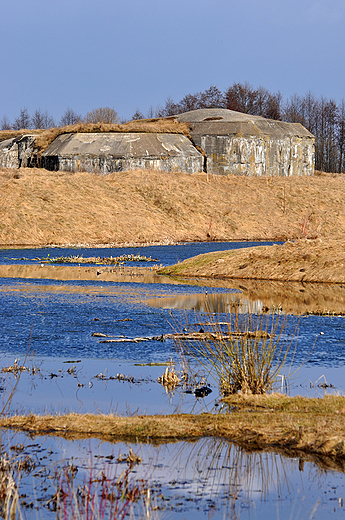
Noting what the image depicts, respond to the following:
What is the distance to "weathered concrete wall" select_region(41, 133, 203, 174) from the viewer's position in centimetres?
7019

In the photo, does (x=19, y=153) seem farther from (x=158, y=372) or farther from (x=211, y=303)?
(x=158, y=372)

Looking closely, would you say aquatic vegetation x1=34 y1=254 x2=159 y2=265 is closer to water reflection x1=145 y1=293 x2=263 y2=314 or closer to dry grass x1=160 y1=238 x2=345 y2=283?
dry grass x1=160 y1=238 x2=345 y2=283

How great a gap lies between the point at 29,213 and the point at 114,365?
4236 centimetres

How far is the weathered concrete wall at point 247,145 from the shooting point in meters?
74.9

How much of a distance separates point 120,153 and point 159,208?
39.3ft

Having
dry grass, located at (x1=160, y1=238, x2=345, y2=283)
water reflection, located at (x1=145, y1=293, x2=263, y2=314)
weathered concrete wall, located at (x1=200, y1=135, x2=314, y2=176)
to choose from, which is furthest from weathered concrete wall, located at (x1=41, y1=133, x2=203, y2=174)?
water reflection, located at (x1=145, y1=293, x2=263, y2=314)

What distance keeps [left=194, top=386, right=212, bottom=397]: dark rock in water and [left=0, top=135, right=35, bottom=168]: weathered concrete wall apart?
224ft

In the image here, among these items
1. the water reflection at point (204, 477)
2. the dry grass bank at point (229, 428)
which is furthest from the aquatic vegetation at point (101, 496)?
the dry grass bank at point (229, 428)

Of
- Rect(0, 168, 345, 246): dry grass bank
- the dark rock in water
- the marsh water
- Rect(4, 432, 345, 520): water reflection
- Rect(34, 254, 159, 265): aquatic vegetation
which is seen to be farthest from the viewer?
Rect(0, 168, 345, 246): dry grass bank

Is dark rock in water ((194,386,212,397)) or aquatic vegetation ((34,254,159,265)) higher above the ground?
aquatic vegetation ((34,254,159,265))

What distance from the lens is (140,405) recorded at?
8.32m

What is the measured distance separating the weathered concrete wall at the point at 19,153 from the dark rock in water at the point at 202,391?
68162 mm

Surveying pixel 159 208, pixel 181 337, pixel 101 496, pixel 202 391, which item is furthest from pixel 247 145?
pixel 101 496

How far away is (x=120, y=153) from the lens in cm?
7150
